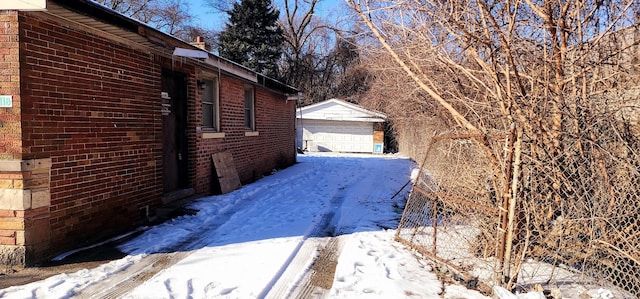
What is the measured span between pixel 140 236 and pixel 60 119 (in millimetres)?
1877

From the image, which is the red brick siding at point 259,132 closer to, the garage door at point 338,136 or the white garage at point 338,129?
the white garage at point 338,129

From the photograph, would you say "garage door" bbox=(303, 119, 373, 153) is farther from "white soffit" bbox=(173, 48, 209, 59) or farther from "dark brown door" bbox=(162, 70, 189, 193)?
"white soffit" bbox=(173, 48, 209, 59)

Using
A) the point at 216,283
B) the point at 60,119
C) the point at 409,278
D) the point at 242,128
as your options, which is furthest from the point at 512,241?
the point at 242,128

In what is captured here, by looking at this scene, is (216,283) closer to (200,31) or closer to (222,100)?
(222,100)

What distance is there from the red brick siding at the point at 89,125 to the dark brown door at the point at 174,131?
57cm

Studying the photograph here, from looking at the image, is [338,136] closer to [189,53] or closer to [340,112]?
[340,112]

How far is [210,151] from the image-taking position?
8.61 metres

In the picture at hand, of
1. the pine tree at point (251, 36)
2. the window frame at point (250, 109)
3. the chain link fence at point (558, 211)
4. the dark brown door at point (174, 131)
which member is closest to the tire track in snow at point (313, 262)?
the chain link fence at point (558, 211)

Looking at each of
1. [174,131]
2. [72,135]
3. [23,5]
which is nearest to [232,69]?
[174,131]

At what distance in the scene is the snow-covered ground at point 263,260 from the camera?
3.72 metres

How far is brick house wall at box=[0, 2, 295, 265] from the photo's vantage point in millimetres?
4211

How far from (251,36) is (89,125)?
26.8m

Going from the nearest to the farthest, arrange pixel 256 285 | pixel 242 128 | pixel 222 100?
pixel 256 285 → pixel 222 100 → pixel 242 128

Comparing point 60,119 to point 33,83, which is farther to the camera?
point 60,119
